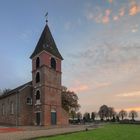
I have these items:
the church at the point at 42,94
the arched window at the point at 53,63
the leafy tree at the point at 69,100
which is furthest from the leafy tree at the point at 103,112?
the arched window at the point at 53,63

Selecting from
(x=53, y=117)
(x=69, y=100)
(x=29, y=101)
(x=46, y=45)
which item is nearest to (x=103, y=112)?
(x=69, y=100)

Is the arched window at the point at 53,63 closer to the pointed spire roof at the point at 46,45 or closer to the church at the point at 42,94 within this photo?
the church at the point at 42,94

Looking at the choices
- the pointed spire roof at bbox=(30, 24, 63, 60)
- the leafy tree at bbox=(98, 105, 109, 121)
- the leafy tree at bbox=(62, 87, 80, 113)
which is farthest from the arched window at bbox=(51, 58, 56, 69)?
the leafy tree at bbox=(98, 105, 109, 121)

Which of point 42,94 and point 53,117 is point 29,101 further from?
point 53,117

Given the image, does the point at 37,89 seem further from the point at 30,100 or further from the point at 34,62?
the point at 34,62

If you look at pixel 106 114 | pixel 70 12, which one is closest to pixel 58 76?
pixel 70 12

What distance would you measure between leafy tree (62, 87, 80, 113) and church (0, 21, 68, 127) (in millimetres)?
19381

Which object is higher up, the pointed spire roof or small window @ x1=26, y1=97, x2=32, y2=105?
the pointed spire roof

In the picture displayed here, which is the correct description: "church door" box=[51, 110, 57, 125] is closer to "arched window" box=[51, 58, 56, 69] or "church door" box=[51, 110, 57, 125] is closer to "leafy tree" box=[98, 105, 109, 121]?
"arched window" box=[51, 58, 56, 69]

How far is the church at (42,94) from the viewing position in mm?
39875

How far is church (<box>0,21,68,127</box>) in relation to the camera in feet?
131

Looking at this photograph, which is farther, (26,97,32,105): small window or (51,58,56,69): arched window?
(51,58,56,69): arched window

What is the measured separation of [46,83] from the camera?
40.1m

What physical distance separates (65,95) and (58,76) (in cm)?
2201
